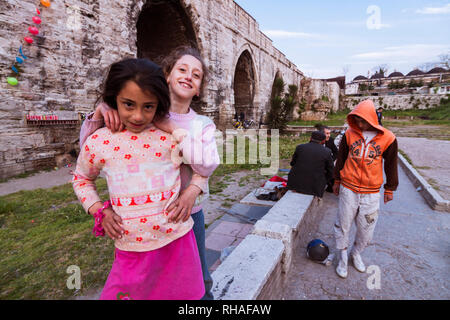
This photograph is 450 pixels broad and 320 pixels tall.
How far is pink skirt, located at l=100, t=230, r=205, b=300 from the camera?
40.2 inches

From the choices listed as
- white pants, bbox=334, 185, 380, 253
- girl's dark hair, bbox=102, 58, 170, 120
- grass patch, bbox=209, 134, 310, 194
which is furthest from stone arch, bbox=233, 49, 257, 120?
girl's dark hair, bbox=102, 58, 170, 120

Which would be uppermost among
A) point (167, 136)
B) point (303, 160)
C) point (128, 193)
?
point (167, 136)

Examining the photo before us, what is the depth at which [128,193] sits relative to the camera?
1.04m

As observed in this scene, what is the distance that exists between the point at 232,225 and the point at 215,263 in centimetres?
99

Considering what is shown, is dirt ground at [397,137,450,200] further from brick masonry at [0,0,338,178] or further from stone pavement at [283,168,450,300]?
brick masonry at [0,0,338,178]

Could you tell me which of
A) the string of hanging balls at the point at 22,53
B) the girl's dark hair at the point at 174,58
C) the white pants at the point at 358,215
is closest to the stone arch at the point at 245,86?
the string of hanging balls at the point at 22,53

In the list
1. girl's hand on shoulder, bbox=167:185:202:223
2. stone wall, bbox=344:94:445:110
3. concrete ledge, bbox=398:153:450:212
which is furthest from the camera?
stone wall, bbox=344:94:445:110

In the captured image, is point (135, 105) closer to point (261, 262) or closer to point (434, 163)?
point (261, 262)

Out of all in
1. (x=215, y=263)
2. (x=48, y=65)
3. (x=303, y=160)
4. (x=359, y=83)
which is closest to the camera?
(x=215, y=263)

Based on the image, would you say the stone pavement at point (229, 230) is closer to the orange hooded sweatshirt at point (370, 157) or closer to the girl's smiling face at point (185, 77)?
the orange hooded sweatshirt at point (370, 157)

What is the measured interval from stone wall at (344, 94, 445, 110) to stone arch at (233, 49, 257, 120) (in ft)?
81.8

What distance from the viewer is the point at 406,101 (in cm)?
3472
